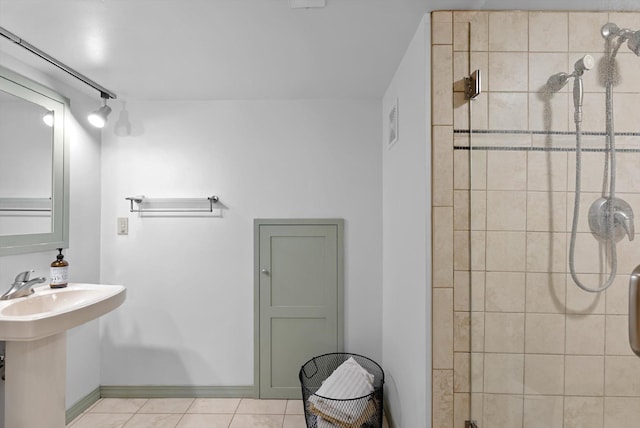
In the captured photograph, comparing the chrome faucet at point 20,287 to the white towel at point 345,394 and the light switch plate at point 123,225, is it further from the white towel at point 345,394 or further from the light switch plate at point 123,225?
the white towel at point 345,394

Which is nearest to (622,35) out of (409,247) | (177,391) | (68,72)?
(409,247)

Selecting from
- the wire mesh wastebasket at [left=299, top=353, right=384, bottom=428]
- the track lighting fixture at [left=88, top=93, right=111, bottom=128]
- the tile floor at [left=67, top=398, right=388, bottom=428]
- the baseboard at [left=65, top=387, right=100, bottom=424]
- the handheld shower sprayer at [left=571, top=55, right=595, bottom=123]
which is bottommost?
the tile floor at [left=67, top=398, right=388, bottom=428]

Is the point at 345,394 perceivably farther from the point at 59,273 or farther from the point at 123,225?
the point at 123,225

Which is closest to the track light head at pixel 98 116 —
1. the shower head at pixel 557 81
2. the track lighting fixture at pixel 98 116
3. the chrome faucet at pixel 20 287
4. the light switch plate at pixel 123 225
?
the track lighting fixture at pixel 98 116

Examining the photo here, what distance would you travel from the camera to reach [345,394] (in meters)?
2.13

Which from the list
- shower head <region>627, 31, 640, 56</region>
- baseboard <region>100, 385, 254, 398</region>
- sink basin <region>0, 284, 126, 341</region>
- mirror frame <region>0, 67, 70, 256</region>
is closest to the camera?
shower head <region>627, 31, 640, 56</region>

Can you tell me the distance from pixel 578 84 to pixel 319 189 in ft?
6.12

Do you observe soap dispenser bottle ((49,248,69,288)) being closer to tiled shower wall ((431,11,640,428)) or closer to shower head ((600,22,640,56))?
tiled shower wall ((431,11,640,428))

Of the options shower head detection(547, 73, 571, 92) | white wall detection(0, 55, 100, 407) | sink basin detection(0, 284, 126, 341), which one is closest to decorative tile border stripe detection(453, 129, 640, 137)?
shower head detection(547, 73, 571, 92)

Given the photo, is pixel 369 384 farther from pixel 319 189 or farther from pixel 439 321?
pixel 319 189

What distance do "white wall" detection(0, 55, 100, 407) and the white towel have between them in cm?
174

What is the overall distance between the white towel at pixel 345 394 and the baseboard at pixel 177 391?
82 cm

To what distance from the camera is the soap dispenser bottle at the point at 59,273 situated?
84.5 inches

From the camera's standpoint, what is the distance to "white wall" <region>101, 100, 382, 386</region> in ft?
8.87
